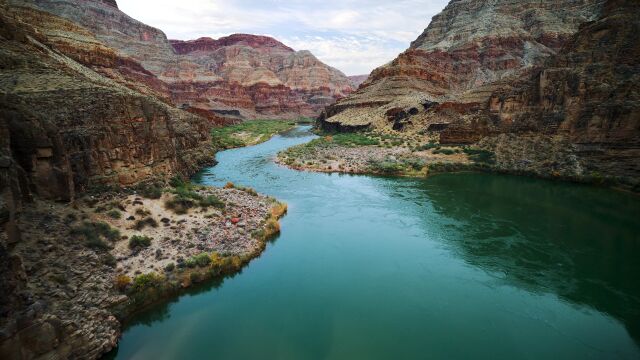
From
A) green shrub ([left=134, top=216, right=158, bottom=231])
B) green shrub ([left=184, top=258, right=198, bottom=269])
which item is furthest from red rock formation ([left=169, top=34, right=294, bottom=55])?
green shrub ([left=184, top=258, right=198, bottom=269])

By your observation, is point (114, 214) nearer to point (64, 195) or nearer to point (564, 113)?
point (64, 195)

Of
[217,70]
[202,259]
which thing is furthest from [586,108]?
[217,70]

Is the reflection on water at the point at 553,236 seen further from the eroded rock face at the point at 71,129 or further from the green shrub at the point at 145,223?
the eroded rock face at the point at 71,129

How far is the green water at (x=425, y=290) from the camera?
11852 millimetres

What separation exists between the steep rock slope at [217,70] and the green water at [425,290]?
69005 mm

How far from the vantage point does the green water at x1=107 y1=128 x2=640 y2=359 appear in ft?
38.9

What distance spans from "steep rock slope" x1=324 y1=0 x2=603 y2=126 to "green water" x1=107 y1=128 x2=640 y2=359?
44276 mm

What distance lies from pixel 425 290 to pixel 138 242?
12697 millimetres

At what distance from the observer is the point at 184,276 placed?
1457 cm

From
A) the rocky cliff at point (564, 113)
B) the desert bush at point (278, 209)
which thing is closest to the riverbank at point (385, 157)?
the rocky cliff at point (564, 113)

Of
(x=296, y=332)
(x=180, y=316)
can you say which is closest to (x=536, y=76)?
(x=296, y=332)

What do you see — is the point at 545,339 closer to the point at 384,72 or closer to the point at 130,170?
the point at 130,170

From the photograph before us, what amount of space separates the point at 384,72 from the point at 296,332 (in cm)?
7788

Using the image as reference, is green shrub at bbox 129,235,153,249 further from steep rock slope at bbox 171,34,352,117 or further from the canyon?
steep rock slope at bbox 171,34,352,117
